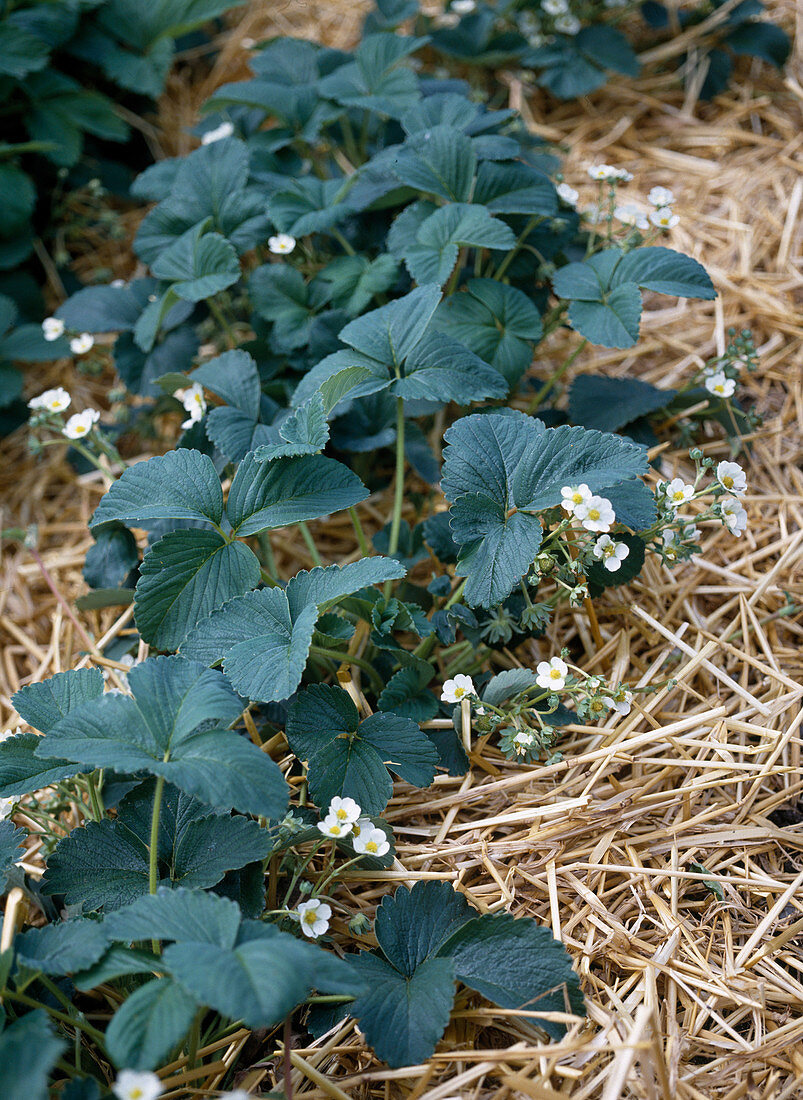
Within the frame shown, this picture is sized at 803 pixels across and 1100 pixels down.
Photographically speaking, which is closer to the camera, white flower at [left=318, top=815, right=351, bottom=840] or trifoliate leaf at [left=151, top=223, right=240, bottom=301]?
white flower at [left=318, top=815, right=351, bottom=840]

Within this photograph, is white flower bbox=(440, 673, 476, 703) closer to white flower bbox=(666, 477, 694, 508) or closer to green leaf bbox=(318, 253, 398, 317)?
white flower bbox=(666, 477, 694, 508)

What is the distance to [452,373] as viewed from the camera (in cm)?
144

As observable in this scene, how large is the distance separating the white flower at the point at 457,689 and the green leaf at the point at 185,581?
1.12 ft

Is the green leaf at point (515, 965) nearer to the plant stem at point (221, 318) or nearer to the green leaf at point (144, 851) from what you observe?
the green leaf at point (144, 851)

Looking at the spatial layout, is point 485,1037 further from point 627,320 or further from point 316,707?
point 627,320

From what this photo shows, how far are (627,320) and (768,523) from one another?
53 centimetres

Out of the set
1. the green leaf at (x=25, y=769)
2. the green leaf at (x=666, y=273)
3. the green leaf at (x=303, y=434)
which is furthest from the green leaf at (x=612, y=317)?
the green leaf at (x=25, y=769)

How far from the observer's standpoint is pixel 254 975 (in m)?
0.89

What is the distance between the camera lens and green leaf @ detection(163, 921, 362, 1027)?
2.83 feet

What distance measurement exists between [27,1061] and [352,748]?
55 cm

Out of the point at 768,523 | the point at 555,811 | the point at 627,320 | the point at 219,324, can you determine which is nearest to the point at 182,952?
the point at 555,811

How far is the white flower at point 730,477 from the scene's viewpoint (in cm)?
135

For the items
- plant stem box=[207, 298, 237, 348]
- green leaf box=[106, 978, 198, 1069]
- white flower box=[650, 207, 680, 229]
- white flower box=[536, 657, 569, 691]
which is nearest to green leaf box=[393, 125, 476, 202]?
white flower box=[650, 207, 680, 229]

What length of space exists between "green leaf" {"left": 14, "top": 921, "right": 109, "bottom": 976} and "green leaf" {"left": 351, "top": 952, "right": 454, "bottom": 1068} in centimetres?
32
